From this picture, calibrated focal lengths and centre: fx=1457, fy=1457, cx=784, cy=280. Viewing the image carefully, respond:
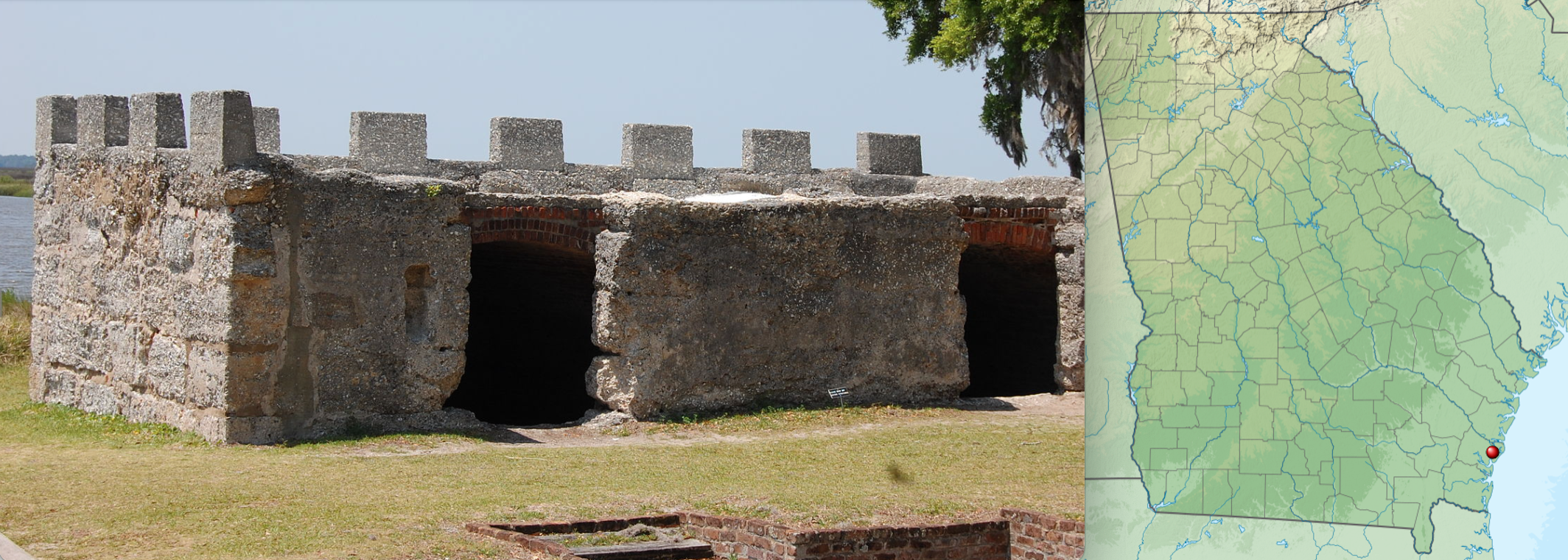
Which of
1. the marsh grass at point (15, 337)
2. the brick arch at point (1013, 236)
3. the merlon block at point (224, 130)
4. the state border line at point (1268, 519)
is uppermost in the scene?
the merlon block at point (224, 130)

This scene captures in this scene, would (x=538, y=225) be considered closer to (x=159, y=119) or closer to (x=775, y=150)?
(x=159, y=119)

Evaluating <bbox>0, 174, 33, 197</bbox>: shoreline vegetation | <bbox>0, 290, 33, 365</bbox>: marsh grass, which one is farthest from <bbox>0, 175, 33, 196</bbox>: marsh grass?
<bbox>0, 290, 33, 365</bbox>: marsh grass

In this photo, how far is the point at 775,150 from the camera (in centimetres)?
1719

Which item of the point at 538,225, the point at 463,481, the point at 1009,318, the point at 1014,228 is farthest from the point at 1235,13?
the point at 1009,318

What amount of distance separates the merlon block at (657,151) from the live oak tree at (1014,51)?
5.83 m

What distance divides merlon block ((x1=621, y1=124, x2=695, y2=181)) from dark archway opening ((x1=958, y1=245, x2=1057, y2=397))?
11.0 ft

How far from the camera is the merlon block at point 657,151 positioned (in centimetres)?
1623

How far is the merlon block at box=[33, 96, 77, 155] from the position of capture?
44.8ft

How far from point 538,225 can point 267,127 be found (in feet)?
13.5

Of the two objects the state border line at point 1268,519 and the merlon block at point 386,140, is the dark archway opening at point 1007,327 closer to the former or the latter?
the merlon block at point 386,140

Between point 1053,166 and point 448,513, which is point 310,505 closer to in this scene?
point 448,513

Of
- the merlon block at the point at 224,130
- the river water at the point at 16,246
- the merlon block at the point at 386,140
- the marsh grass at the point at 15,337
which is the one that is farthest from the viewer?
the river water at the point at 16,246

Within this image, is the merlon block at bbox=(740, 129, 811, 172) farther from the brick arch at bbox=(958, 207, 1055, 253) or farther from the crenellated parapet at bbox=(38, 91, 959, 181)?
the brick arch at bbox=(958, 207, 1055, 253)

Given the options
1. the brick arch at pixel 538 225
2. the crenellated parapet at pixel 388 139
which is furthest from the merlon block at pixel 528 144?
the brick arch at pixel 538 225
